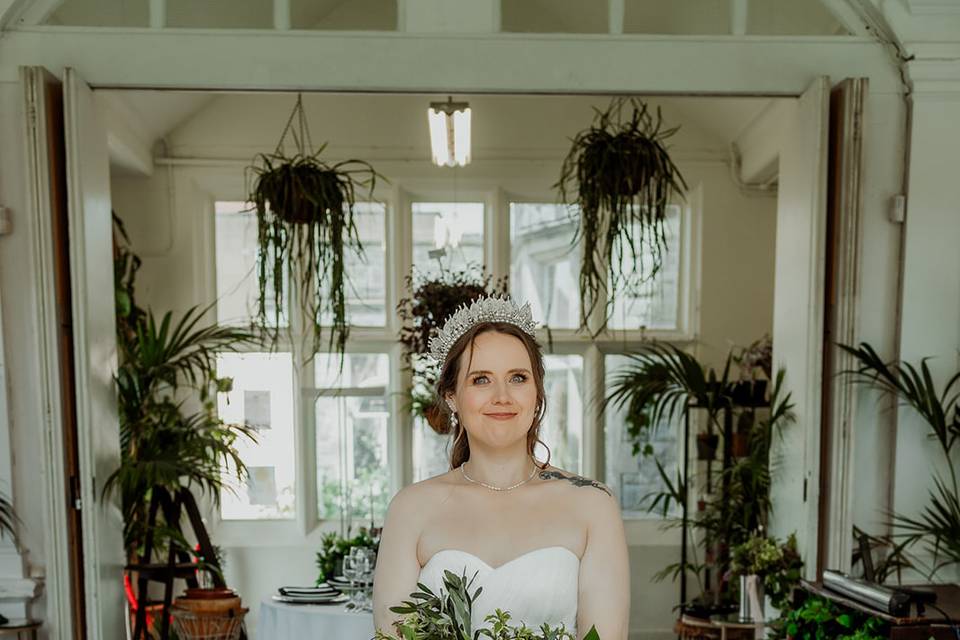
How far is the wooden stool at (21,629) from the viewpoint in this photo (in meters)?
3.54

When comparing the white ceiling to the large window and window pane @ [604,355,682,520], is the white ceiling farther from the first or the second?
window pane @ [604,355,682,520]

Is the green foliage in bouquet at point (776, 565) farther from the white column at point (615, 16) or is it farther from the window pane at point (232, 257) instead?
the window pane at point (232, 257)

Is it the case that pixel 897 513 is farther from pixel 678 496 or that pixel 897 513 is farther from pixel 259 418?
pixel 259 418

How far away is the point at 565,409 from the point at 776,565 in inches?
101

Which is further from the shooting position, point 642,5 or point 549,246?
point 549,246

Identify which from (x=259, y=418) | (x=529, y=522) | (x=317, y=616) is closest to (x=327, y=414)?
(x=259, y=418)

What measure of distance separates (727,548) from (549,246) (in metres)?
2.45

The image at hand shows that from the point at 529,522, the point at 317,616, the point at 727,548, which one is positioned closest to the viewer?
the point at 529,522

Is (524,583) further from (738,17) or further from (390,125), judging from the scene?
(390,125)

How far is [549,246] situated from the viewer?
242 inches

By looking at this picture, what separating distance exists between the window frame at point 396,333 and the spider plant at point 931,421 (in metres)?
2.32

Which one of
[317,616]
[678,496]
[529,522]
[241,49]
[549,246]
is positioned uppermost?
[241,49]

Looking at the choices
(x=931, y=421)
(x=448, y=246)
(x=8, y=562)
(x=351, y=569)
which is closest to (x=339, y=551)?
(x=351, y=569)

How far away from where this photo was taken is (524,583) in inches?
75.4
